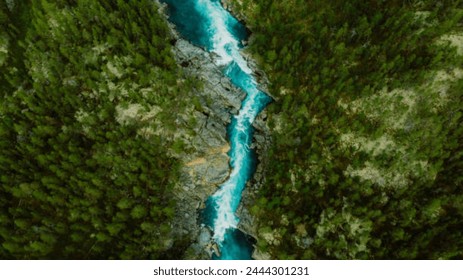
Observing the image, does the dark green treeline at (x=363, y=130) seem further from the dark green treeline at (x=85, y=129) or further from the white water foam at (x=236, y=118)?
the dark green treeline at (x=85, y=129)

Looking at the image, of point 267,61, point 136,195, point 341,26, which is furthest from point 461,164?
point 136,195

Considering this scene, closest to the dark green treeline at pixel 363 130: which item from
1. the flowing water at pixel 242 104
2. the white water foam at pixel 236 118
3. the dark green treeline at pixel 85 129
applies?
the flowing water at pixel 242 104

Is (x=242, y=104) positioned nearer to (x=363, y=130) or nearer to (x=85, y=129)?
(x=363, y=130)

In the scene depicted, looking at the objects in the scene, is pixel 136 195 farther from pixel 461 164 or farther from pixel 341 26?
pixel 461 164

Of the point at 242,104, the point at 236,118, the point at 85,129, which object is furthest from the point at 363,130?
the point at 85,129
